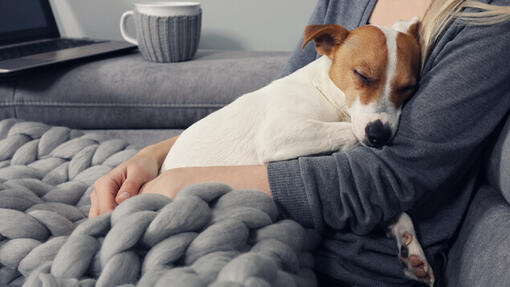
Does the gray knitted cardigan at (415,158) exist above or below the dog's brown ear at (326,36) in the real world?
below

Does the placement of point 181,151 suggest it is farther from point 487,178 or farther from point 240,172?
point 487,178

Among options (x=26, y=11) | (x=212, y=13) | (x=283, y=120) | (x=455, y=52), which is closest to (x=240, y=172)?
(x=283, y=120)

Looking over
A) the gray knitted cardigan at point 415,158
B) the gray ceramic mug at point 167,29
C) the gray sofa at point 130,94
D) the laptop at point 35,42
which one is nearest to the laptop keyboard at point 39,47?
the laptop at point 35,42

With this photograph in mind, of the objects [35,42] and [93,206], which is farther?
[35,42]

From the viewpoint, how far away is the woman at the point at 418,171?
68 cm

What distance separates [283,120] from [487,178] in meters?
0.39

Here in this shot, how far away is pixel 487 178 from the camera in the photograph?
0.80 m

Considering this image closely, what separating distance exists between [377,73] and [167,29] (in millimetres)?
1013

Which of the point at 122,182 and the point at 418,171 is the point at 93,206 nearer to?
the point at 122,182

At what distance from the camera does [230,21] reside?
2.03 metres

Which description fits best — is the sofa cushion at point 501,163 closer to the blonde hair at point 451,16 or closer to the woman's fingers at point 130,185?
the blonde hair at point 451,16

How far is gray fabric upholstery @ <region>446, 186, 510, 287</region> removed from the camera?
622 mm

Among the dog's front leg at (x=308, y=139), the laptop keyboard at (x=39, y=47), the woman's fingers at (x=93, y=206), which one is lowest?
the woman's fingers at (x=93, y=206)

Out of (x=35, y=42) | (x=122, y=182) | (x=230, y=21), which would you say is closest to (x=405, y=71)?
(x=122, y=182)
